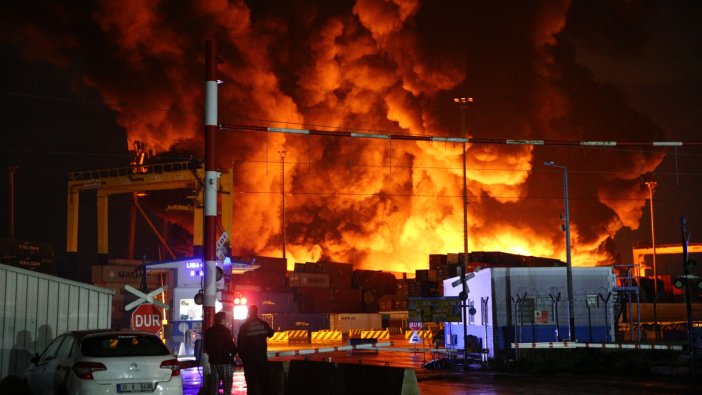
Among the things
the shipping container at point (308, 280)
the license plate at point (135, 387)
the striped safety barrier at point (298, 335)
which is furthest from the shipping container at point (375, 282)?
the license plate at point (135, 387)

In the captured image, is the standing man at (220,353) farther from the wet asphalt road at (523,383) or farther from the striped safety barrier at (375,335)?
the striped safety barrier at (375,335)

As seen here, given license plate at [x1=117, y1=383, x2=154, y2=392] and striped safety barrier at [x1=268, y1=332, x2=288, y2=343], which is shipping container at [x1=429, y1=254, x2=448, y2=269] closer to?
striped safety barrier at [x1=268, y1=332, x2=288, y2=343]

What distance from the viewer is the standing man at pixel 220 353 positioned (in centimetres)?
1463

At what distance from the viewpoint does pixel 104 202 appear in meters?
61.1

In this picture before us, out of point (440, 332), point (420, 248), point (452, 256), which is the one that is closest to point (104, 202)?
point (452, 256)

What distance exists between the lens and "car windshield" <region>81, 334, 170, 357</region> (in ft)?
43.0

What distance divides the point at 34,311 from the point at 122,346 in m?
4.56

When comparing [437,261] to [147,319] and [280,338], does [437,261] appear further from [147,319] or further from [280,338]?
[147,319]

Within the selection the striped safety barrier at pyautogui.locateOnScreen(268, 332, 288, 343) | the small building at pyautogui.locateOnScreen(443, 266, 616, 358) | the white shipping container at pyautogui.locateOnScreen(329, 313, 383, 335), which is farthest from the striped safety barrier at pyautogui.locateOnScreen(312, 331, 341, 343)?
the small building at pyautogui.locateOnScreen(443, 266, 616, 358)

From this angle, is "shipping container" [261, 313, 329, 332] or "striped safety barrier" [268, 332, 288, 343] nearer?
"striped safety barrier" [268, 332, 288, 343]

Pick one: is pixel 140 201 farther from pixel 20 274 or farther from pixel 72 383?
pixel 72 383

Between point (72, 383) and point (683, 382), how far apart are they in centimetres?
1537

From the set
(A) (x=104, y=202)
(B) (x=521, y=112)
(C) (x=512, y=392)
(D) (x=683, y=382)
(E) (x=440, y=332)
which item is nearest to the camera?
(C) (x=512, y=392)

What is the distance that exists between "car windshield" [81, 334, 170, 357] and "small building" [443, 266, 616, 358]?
57.3 feet
